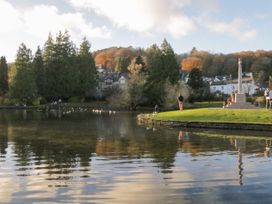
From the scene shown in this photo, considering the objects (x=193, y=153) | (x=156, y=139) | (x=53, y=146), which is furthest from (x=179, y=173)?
(x=156, y=139)

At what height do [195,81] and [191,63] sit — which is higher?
[191,63]

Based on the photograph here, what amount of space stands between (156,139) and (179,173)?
12660 mm

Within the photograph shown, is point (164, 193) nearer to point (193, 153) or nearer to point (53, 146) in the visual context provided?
point (193, 153)

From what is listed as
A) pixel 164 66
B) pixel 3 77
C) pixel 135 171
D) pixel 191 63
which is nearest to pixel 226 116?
pixel 135 171

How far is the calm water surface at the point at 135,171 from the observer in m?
12.4

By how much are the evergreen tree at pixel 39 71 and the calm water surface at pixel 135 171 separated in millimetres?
79022

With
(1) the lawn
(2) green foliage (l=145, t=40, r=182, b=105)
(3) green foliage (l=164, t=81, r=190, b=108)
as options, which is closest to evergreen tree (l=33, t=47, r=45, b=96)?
(2) green foliage (l=145, t=40, r=182, b=105)

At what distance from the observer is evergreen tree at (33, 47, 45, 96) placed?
105062 mm

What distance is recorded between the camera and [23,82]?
318 feet

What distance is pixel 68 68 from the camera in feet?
352

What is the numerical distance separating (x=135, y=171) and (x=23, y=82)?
279 ft

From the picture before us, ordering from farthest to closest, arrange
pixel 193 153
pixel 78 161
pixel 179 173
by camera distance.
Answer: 1. pixel 193 153
2. pixel 78 161
3. pixel 179 173

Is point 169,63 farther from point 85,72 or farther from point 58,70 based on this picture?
point 58,70

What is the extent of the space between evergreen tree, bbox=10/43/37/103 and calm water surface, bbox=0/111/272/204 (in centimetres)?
7120
